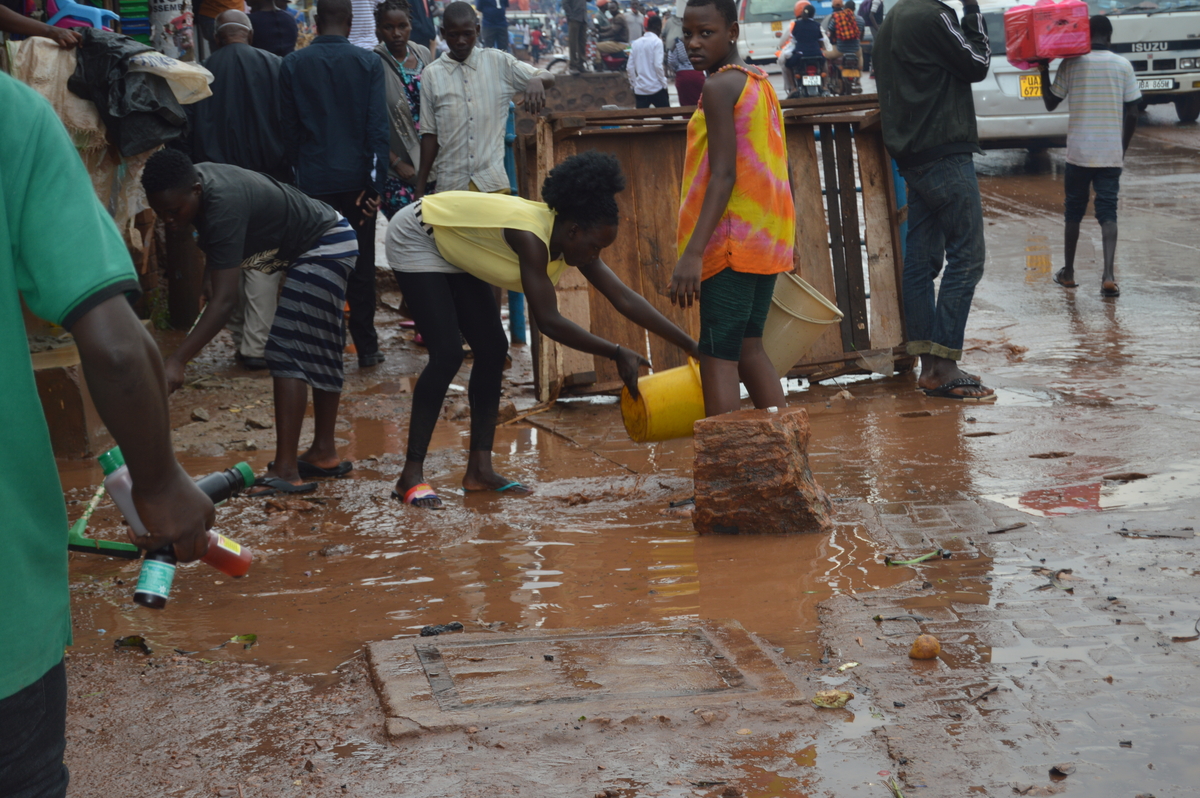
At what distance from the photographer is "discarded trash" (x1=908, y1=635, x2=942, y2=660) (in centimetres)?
291

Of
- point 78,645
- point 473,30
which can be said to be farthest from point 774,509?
point 473,30

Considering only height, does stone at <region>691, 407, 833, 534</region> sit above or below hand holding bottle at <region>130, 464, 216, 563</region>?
below

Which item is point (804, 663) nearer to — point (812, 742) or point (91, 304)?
point (812, 742)

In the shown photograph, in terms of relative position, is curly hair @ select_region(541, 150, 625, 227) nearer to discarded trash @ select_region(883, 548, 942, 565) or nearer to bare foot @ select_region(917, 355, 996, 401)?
discarded trash @ select_region(883, 548, 942, 565)

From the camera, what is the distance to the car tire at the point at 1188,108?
16266 mm

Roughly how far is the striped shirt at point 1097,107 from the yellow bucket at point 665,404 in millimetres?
4947

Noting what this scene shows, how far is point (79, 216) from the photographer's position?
1587 millimetres

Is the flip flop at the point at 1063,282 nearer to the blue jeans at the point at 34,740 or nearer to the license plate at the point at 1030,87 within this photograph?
the license plate at the point at 1030,87

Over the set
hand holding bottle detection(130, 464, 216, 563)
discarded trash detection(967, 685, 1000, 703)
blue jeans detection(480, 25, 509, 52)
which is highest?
blue jeans detection(480, 25, 509, 52)

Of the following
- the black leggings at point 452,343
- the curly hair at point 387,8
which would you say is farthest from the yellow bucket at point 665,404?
the curly hair at point 387,8

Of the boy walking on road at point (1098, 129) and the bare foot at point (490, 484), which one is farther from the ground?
the boy walking on road at point (1098, 129)

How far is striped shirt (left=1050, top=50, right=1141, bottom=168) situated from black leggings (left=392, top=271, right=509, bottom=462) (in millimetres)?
5238

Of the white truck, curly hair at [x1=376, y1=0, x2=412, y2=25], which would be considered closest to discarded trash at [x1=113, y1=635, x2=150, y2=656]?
curly hair at [x1=376, y1=0, x2=412, y2=25]

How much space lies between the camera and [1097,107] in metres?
8.32
